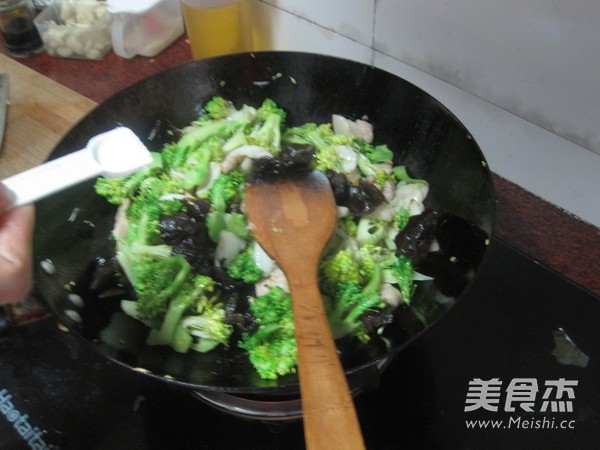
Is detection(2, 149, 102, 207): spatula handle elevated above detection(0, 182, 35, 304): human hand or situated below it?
above

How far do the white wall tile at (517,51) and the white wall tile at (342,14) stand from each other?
0.14ft

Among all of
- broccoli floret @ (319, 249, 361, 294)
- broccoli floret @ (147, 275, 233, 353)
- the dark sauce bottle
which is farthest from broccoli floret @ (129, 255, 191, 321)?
the dark sauce bottle

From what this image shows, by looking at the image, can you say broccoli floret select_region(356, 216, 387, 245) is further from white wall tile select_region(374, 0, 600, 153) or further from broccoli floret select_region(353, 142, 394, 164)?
white wall tile select_region(374, 0, 600, 153)

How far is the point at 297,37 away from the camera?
4.96 ft

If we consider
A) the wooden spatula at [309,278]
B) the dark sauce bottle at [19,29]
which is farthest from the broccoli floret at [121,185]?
the dark sauce bottle at [19,29]

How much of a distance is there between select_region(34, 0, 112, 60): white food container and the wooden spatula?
3.10 ft

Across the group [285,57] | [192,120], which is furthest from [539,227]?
[192,120]

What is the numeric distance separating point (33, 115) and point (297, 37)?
2.46 ft

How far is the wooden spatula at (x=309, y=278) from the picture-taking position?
25.1 inches

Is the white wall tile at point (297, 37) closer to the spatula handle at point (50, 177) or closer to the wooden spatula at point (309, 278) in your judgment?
the wooden spatula at point (309, 278)

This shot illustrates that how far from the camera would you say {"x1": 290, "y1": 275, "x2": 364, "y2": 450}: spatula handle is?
2.04 ft

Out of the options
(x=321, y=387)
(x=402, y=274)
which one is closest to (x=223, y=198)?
(x=402, y=274)

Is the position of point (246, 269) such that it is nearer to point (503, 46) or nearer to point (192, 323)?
point (192, 323)

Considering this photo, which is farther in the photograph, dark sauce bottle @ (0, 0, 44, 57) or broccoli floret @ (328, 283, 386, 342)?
→ dark sauce bottle @ (0, 0, 44, 57)
